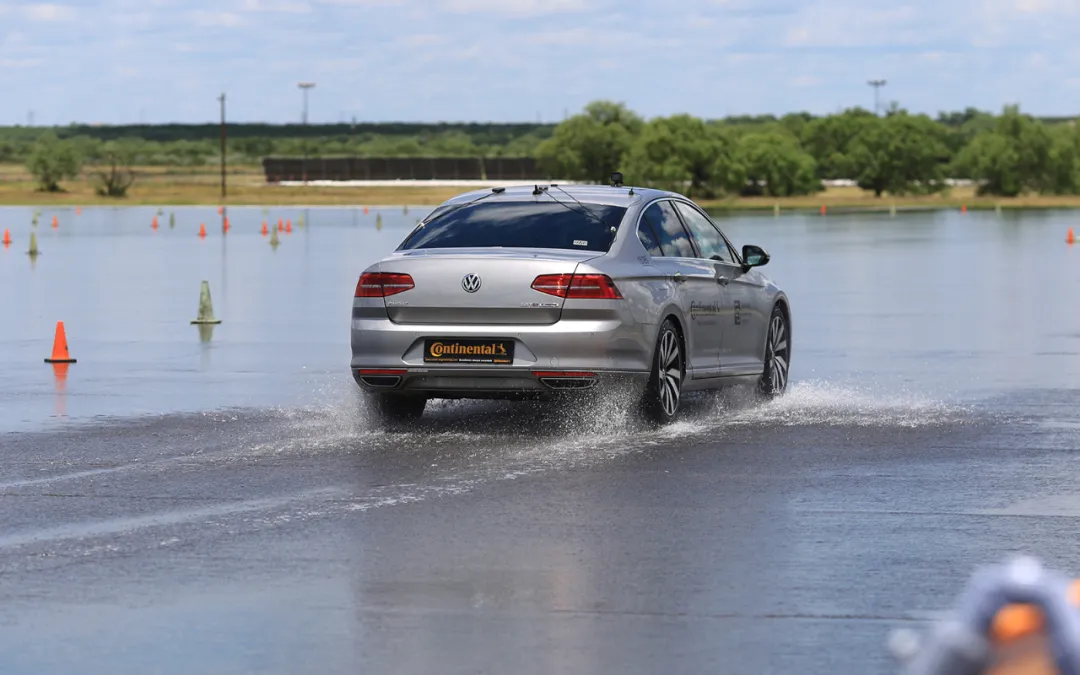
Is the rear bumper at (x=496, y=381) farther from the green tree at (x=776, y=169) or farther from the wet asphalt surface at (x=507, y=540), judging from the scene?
the green tree at (x=776, y=169)

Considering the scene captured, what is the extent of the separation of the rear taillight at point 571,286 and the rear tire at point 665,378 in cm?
62

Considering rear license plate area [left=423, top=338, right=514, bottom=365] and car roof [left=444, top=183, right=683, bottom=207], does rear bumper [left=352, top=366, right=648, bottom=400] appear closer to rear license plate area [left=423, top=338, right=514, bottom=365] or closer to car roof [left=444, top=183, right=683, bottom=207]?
rear license plate area [left=423, top=338, right=514, bottom=365]

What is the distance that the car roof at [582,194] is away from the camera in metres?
12.6

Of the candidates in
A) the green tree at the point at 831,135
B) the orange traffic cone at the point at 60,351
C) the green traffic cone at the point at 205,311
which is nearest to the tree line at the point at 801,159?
the green tree at the point at 831,135

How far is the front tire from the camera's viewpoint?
46.5ft

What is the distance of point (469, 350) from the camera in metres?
11.5

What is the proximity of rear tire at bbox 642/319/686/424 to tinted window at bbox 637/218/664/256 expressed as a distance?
543 mm

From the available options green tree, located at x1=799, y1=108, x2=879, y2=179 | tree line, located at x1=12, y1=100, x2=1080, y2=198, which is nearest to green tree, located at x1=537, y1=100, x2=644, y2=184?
tree line, located at x1=12, y1=100, x2=1080, y2=198

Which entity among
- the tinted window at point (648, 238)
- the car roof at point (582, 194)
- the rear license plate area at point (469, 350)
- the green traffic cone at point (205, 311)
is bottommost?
the green traffic cone at point (205, 311)

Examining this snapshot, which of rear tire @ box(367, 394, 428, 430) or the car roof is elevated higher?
Answer: the car roof

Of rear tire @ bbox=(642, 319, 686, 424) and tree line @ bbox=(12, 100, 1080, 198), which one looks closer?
rear tire @ bbox=(642, 319, 686, 424)

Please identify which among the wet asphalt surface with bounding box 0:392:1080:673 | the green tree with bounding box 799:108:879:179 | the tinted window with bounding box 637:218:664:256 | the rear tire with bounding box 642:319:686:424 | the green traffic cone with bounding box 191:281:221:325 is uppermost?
the green tree with bounding box 799:108:879:179

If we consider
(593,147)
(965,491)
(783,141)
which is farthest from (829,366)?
(593,147)

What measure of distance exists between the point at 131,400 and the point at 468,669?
902 centimetres
